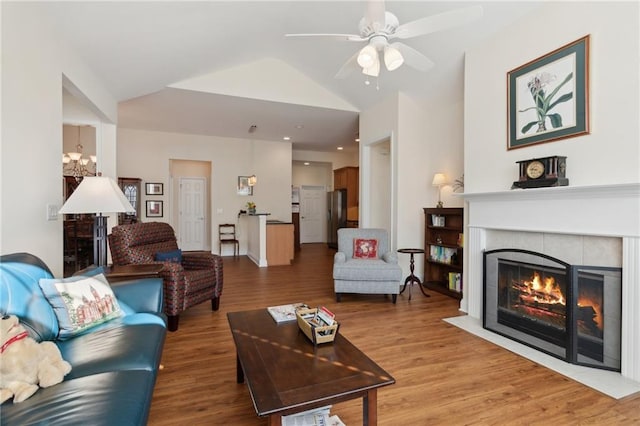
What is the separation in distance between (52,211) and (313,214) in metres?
8.12

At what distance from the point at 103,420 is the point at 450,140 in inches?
181

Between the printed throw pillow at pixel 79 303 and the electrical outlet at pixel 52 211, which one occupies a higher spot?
the electrical outlet at pixel 52 211

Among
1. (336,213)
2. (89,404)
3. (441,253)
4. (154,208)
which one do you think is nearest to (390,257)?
(441,253)

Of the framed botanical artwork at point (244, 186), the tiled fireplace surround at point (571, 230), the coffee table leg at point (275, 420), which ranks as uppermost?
the framed botanical artwork at point (244, 186)

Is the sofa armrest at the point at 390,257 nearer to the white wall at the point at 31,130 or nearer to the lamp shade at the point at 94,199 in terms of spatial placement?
the lamp shade at the point at 94,199

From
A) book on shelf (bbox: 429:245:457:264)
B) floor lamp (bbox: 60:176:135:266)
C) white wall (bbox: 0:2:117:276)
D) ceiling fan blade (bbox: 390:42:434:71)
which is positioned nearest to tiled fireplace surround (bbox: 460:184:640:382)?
book on shelf (bbox: 429:245:457:264)

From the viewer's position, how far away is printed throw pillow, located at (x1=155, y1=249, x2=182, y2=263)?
335 centimetres

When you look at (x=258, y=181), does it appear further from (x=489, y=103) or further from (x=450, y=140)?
(x=489, y=103)

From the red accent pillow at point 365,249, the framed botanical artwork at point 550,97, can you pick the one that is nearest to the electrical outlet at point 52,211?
the red accent pillow at point 365,249

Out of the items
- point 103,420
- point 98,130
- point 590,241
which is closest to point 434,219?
point 590,241

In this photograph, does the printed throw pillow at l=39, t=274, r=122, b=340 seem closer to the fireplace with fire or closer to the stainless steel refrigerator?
the fireplace with fire

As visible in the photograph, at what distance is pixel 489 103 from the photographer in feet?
10.4

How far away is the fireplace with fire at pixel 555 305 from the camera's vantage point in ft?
7.31

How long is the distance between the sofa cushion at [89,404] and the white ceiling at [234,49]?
253cm
